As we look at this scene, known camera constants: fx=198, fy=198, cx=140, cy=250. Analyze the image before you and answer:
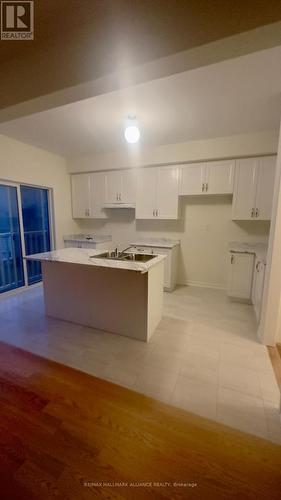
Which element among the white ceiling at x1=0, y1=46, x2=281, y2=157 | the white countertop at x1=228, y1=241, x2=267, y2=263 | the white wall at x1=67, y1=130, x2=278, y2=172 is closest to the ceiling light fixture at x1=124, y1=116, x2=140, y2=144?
the white ceiling at x1=0, y1=46, x2=281, y2=157

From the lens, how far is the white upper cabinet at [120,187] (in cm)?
405

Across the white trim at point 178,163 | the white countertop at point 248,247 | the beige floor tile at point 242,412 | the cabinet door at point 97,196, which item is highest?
the white trim at point 178,163

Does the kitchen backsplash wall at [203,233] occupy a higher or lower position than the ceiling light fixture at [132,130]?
lower

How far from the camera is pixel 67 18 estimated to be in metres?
1.23

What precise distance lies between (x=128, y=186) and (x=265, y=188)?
244cm

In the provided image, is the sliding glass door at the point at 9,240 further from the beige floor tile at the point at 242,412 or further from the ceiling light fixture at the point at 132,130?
the beige floor tile at the point at 242,412

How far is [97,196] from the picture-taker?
173 inches

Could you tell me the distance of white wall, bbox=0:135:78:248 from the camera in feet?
10.9

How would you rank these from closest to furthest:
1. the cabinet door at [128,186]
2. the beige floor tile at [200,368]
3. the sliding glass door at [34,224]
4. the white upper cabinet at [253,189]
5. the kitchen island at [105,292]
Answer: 1. the beige floor tile at [200,368]
2. the kitchen island at [105,292]
3. the white upper cabinet at [253,189]
4. the sliding glass door at [34,224]
5. the cabinet door at [128,186]

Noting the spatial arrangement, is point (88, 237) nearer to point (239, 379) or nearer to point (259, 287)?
point (259, 287)

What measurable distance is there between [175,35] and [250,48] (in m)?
0.40

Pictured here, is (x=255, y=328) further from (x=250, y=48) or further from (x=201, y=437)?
(x=250, y=48)

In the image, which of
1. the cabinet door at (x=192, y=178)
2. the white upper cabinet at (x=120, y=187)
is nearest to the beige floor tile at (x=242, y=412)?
the cabinet door at (x=192, y=178)

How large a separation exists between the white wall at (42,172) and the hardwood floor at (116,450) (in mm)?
3253
